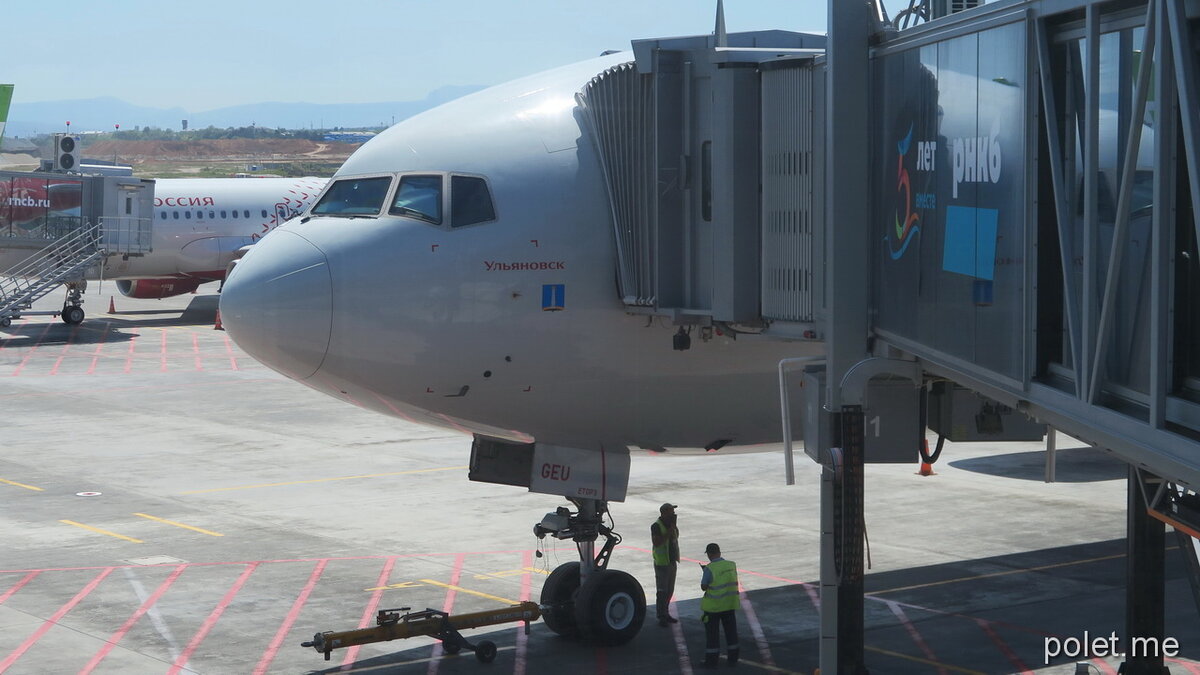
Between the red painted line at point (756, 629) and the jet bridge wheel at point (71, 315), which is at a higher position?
the jet bridge wheel at point (71, 315)

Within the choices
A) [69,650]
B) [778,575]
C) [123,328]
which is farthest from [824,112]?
[123,328]

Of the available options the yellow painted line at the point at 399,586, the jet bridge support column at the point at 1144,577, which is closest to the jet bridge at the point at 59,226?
the yellow painted line at the point at 399,586

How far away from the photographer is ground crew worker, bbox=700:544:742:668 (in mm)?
16203

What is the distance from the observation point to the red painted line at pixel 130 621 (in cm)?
1662

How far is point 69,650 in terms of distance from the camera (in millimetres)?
17078

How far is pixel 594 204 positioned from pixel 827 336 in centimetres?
327

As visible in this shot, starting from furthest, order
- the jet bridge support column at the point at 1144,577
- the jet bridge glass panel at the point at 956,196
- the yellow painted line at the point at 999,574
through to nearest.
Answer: the yellow painted line at the point at 999,574, the jet bridge support column at the point at 1144,577, the jet bridge glass panel at the point at 956,196

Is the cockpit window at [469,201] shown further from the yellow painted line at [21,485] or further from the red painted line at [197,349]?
the red painted line at [197,349]

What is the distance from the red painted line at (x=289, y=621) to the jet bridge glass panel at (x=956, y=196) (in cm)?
855

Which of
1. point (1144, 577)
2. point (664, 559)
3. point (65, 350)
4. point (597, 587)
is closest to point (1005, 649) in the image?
point (1144, 577)

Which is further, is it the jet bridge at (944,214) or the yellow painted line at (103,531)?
the yellow painted line at (103,531)

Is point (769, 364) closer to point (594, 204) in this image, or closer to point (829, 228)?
point (594, 204)

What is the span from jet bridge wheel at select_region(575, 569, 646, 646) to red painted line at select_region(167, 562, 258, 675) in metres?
4.45

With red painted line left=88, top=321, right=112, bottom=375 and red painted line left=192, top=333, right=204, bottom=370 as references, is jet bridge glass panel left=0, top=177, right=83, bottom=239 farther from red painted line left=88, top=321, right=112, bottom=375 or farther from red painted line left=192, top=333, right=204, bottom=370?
red painted line left=192, top=333, right=204, bottom=370
